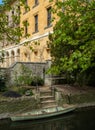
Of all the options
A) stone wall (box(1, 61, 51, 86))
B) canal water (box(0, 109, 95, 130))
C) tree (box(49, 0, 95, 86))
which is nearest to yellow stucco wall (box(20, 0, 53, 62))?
stone wall (box(1, 61, 51, 86))

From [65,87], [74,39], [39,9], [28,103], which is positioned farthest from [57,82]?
[39,9]

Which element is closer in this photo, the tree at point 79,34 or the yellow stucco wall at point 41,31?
the tree at point 79,34

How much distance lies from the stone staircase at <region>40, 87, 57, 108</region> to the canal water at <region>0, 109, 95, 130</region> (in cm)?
206

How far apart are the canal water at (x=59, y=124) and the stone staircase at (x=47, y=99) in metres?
2.06

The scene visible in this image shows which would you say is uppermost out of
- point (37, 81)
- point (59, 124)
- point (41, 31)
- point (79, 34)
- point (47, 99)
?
point (41, 31)

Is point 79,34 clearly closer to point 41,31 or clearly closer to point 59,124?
point 59,124

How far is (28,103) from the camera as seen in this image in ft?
54.9

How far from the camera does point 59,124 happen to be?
13.9 m

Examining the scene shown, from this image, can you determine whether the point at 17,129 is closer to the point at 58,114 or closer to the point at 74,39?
the point at 58,114

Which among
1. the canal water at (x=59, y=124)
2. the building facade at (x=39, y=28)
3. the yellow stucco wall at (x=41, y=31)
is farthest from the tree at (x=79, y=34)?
the yellow stucco wall at (x=41, y=31)

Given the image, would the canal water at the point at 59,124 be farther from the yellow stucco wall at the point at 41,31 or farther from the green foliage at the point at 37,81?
the yellow stucco wall at the point at 41,31

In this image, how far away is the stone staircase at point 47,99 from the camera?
57.1ft

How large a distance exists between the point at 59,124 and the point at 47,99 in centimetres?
437

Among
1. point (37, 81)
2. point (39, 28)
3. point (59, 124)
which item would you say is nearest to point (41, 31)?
point (39, 28)
